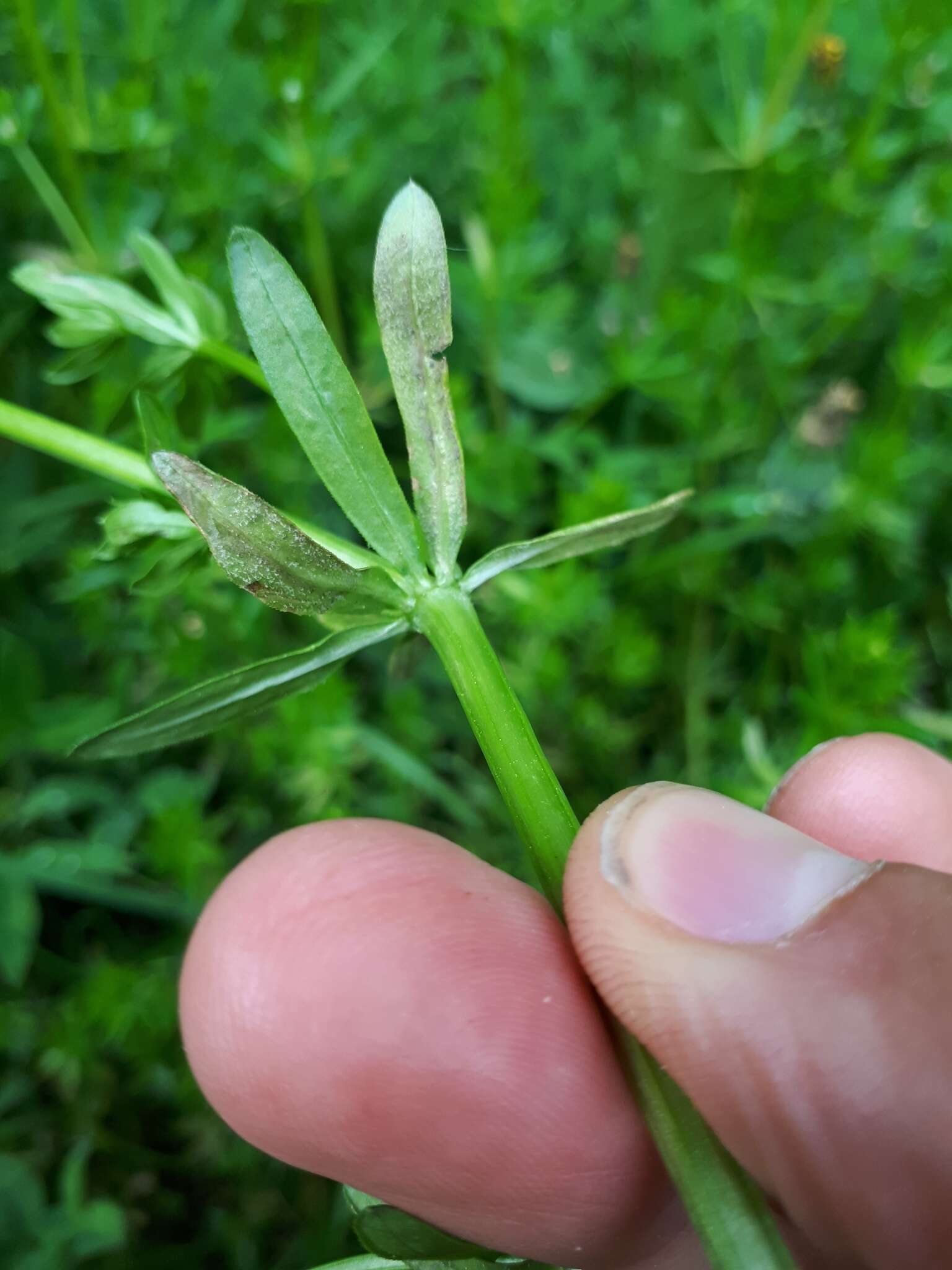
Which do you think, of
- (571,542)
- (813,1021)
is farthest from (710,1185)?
(571,542)

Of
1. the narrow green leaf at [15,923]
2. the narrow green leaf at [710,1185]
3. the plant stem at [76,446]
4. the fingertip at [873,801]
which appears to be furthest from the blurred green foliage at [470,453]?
the narrow green leaf at [710,1185]

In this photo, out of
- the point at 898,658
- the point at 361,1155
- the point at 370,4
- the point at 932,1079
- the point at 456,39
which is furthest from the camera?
the point at 456,39

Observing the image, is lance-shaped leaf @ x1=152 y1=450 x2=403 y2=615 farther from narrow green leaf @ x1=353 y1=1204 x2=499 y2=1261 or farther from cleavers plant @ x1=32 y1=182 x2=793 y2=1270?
narrow green leaf @ x1=353 y1=1204 x2=499 y2=1261

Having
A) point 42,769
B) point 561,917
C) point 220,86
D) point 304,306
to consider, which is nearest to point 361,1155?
point 561,917

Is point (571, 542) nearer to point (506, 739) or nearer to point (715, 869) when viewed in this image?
point (506, 739)

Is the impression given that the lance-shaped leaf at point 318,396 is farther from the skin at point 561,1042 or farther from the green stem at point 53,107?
the green stem at point 53,107

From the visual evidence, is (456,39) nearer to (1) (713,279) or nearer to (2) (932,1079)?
(1) (713,279)

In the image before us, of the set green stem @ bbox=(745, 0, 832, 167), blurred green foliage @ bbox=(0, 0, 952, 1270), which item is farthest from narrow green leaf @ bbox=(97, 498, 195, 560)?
green stem @ bbox=(745, 0, 832, 167)
